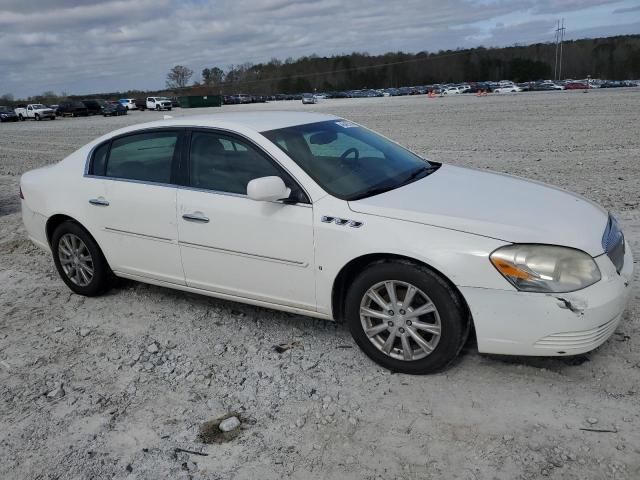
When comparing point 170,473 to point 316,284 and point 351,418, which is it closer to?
point 351,418

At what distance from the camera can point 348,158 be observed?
438 cm

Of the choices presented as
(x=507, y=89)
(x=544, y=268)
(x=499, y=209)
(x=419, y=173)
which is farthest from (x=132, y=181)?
(x=507, y=89)

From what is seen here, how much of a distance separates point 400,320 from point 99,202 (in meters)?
2.77

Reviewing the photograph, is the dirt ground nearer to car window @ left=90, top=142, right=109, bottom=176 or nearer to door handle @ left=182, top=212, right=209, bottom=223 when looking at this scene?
door handle @ left=182, top=212, right=209, bottom=223

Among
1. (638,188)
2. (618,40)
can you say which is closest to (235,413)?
(638,188)

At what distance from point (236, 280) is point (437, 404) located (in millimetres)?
1666

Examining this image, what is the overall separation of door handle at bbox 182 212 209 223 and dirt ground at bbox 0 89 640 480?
0.90 metres

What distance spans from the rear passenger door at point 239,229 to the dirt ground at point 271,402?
46 centimetres

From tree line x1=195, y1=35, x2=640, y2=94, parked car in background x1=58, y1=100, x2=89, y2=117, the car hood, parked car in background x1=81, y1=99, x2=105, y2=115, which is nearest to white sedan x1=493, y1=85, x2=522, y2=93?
parked car in background x1=81, y1=99, x2=105, y2=115

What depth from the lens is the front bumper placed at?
3.19m

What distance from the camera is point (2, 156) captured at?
18797 mm

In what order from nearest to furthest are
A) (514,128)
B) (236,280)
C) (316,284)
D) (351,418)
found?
1. (351,418)
2. (316,284)
3. (236,280)
4. (514,128)

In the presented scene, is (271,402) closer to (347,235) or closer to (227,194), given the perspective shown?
(347,235)

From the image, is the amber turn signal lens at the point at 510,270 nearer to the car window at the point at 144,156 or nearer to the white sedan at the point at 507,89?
the car window at the point at 144,156
